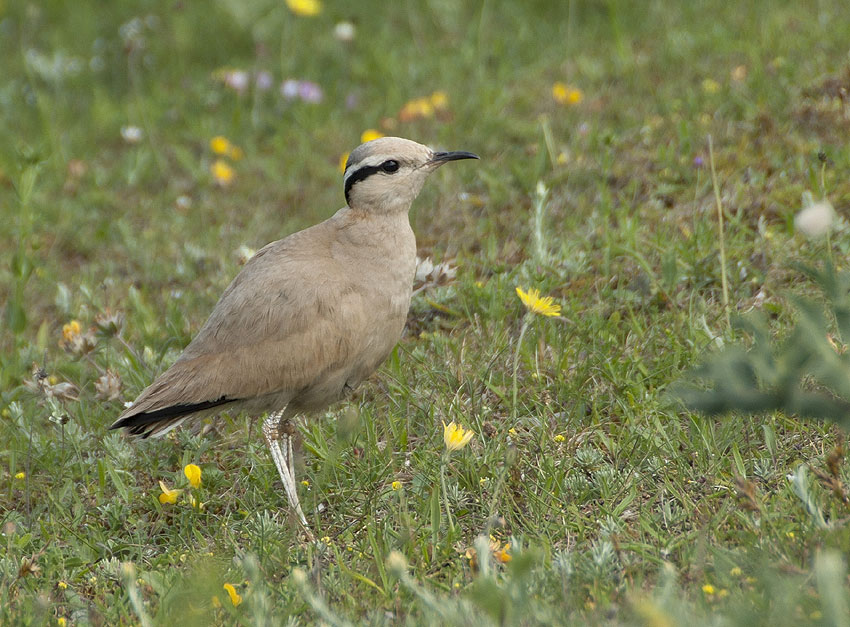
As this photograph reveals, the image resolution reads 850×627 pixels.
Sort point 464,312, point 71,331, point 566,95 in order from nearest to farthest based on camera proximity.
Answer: point 464,312
point 71,331
point 566,95

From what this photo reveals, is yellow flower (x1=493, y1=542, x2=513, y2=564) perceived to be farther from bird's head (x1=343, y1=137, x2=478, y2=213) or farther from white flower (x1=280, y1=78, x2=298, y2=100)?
white flower (x1=280, y1=78, x2=298, y2=100)

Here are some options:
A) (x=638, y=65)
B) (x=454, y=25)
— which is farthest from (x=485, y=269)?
(x=454, y=25)

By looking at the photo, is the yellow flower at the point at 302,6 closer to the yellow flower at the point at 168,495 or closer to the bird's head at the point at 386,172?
the bird's head at the point at 386,172

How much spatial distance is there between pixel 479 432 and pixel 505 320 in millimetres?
1026

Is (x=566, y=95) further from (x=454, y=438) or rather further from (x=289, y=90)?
(x=454, y=438)

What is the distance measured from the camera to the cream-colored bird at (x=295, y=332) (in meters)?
4.45

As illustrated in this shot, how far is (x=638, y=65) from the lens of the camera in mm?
7664

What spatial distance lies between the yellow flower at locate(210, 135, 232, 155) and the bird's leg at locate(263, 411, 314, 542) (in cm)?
365

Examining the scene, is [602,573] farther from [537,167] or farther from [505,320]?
[537,167]

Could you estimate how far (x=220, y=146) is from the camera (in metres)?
7.88

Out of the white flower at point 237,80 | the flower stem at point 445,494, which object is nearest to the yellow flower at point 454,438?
the flower stem at point 445,494

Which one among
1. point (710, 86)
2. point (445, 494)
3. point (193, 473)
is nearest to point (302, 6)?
point (710, 86)

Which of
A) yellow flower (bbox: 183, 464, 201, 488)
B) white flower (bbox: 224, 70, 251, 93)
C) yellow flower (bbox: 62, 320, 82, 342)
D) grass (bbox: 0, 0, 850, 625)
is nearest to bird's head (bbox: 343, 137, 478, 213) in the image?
grass (bbox: 0, 0, 850, 625)

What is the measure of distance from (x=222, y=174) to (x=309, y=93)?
1214 millimetres
